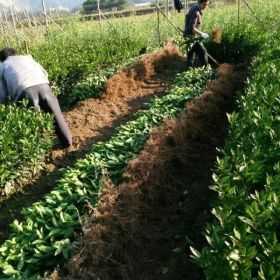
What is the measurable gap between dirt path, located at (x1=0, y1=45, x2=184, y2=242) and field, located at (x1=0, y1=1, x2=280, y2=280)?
3 cm

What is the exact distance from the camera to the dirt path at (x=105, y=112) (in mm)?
5525

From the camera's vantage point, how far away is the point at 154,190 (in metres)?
4.41

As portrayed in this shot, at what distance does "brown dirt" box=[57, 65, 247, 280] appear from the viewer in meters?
3.50

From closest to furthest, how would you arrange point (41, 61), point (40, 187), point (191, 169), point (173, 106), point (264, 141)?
point (264, 141), point (191, 169), point (40, 187), point (173, 106), point (41, 61)

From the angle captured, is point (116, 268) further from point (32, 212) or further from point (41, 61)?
point (41, 61)

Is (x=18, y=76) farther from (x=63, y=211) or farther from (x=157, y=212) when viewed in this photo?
(x=157, y=212)

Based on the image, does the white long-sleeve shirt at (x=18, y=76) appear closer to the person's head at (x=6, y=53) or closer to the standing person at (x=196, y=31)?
the person's head at (x=6, y=53)

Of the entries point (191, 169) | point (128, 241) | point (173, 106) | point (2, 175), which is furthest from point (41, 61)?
point (128, 241)

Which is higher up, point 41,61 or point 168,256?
point 41,61

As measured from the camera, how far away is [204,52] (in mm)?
10094

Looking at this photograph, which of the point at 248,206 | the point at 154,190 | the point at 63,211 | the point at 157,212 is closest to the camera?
the point at 248,206

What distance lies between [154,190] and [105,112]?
13.1 feet

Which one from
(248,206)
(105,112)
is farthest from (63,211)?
(105,112)

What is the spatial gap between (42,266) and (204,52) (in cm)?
768
